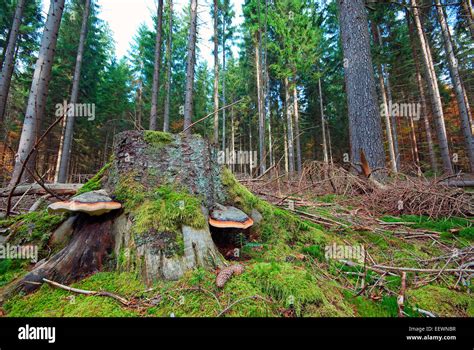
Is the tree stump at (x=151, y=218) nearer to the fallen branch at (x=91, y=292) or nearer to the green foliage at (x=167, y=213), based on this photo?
the green foliage at (x=167, y=213)

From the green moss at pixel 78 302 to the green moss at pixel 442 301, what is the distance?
73.1 inches

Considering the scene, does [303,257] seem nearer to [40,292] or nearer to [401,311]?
[401,311]

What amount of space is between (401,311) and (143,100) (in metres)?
27.7

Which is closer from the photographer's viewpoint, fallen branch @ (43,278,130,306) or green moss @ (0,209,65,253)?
fallen branch @ (43,278,130,306)

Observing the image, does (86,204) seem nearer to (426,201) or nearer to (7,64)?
(426,201)

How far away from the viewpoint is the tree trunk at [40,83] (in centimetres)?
495

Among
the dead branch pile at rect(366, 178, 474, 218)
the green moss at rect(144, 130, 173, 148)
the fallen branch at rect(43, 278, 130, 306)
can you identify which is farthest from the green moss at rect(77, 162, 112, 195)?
the dead branch pile at rect(366, 178, 474, 218)

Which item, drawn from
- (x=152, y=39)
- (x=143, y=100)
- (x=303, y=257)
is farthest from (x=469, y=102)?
(x=143, y=100)

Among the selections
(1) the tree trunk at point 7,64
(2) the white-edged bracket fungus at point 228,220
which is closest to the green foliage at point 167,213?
(2) the white-edged bracket fungus at point 228,220

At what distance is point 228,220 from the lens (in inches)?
74.0

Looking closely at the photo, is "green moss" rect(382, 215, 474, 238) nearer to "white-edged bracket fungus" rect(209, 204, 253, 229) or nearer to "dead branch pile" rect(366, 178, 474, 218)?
"dead branch pile" rect(366, 178, 474, 218)

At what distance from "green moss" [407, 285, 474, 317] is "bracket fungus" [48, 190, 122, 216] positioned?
7.81 ft

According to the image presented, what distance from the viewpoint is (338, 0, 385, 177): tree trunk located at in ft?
16.0
